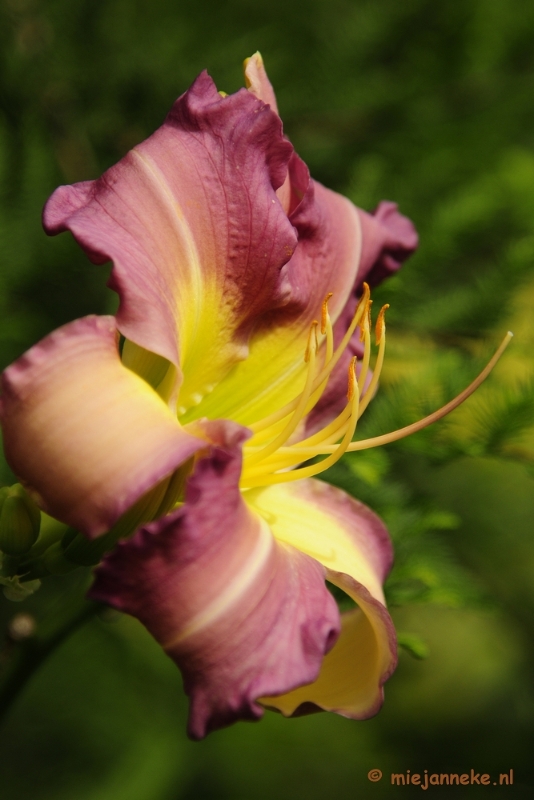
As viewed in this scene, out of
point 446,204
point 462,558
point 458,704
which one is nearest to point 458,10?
point 446,204

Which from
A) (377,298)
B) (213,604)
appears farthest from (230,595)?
(377,298)

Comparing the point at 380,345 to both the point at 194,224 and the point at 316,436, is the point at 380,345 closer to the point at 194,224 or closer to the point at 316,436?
the point at 316,436

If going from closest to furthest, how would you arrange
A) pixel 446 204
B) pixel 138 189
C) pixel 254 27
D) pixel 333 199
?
pixel 138 189 → pixel 333 199 → pixel 446 204 → pixel 254 27

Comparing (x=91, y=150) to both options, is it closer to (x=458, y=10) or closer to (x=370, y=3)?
(x=370, y=3)

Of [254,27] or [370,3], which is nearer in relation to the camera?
[370,3]

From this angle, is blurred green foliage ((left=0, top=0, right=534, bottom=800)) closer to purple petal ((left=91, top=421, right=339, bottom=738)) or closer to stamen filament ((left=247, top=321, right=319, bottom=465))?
stamen filament ((left=247, top=321, right=319, bottom=465))

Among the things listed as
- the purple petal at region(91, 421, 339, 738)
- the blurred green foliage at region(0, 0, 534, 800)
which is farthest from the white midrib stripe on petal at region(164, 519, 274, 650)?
the blurred green foliage at region(0, 0, 534, 800)
